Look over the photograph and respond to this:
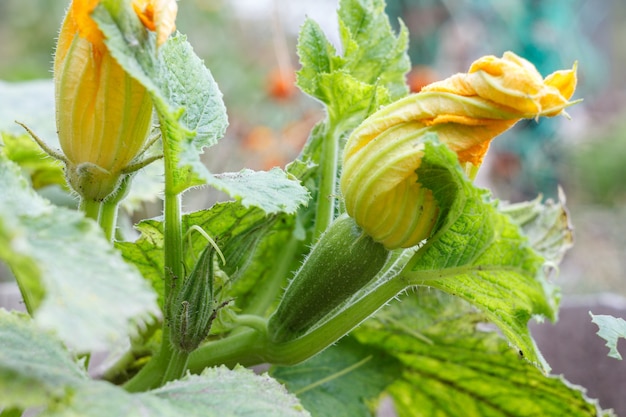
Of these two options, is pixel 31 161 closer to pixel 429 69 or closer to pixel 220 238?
pixel 220 238

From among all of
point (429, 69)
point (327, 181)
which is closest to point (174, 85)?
point (327, 181)

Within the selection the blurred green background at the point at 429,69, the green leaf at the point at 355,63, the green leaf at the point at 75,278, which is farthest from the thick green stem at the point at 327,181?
the blurred green background at the point at 429,69

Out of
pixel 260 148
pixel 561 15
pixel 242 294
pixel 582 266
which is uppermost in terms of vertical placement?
pixel 561 15

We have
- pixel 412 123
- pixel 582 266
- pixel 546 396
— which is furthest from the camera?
pixel 582 266

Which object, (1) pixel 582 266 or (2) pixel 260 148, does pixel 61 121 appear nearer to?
(2) pixel 260 148

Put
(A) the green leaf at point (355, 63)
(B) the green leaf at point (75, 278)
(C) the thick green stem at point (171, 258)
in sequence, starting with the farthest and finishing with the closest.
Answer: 1. (A) the green leaf at point (355, 63)
2. (C) the thick green stem at point (171, 258)
3. (B) the green leaf at point (75, 278)

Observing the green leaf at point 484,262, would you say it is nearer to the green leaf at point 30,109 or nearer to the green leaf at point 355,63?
the green leaf at point 355,63

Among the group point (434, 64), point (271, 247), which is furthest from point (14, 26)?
point (271, 247)
